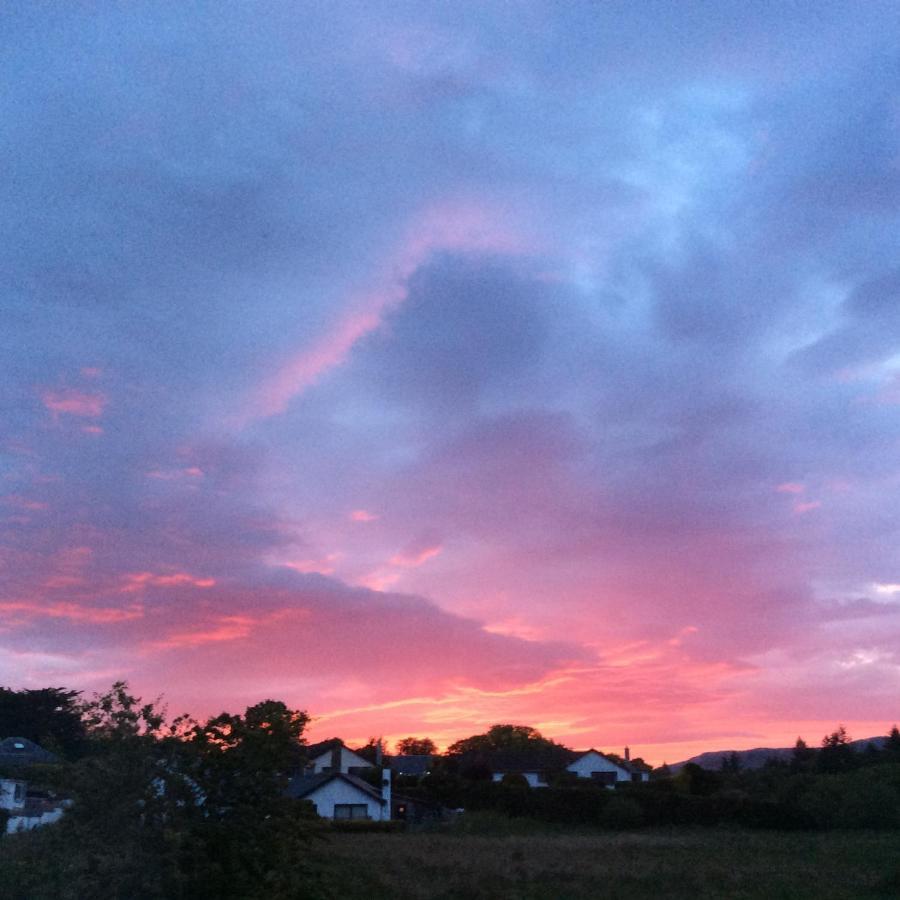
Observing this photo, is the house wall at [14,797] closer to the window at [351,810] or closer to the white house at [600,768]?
the window at [351,810]

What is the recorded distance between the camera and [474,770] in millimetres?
86312

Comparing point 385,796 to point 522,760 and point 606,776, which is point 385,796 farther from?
point 522,760

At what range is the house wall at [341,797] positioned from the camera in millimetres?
62250

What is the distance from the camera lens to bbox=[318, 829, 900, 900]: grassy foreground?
84.3ft

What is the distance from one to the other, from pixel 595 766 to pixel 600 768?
21.3 inches

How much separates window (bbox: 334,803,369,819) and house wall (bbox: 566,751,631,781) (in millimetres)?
31602

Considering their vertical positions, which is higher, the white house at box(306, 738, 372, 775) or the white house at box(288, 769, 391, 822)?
the white house at box(306, 738, 372, 775)

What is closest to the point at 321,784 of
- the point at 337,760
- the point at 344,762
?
the point at 337,760

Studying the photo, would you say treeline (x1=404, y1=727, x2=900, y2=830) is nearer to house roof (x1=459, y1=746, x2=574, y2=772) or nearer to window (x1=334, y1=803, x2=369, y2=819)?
window (x1=334, y1=803, x2=369, y2=819)

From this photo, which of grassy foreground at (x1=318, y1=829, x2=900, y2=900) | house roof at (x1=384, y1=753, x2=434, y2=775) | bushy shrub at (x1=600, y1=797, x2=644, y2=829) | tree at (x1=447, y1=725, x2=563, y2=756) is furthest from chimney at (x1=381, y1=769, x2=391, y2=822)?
tree at (x1=447, y1=725, x2=563, y2=756)

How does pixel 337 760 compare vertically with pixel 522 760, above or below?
above

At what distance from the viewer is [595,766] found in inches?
3597

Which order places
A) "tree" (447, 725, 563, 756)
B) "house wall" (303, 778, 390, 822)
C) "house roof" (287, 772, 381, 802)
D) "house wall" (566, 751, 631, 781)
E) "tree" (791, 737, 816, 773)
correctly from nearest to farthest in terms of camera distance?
"house roof" (287, 772, 381, 802) → "house wall" (303, 778, 390, 822) → "tree" (791, 737, 816, 773) → "house wall" (566, 751, 631, 781) → "tree" (447, 725, 563, 756)

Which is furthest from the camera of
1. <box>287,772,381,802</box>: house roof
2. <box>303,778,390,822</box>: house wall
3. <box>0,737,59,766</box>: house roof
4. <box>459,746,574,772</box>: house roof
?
<box>459,746,574,772</box>: house roof
